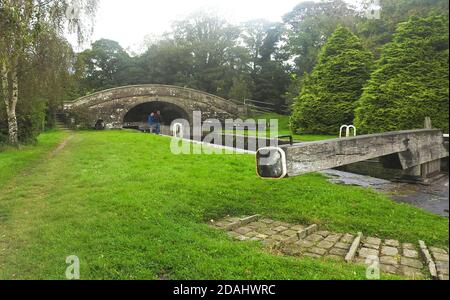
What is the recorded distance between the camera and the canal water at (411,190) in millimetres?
6535

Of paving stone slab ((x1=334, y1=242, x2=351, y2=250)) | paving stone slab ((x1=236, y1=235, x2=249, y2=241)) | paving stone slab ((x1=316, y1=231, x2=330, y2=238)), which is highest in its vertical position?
paving stone slab ((x1=236, y1=235, x2=249, y2=241))

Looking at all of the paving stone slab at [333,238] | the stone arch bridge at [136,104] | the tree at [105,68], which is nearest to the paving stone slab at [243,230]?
the paving stone slab at [333,238]

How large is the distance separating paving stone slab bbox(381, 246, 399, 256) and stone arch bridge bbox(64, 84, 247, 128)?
86.1ft

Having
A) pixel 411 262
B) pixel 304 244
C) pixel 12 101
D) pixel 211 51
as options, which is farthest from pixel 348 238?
pixel 211 51

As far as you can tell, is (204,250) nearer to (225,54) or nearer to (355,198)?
(355,198)

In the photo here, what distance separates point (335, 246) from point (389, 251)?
644 millimetres

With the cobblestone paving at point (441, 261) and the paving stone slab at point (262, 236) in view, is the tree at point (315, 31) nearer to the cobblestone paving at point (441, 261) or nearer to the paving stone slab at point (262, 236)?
A: the cobblestone paving at point (441, 261)

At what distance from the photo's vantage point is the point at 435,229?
4918mm

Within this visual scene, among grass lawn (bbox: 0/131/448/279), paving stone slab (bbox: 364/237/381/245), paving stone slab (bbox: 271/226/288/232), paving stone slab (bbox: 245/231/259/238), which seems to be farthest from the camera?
paving stone slab (bbox: 271/226/288/232)

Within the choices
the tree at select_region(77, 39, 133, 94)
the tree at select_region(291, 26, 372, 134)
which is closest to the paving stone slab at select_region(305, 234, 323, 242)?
the tree at select_region(291, 26, 372, 134)

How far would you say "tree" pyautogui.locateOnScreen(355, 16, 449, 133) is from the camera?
12.7m

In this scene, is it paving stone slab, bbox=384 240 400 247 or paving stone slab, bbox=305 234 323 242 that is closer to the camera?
paving stone slab, bbox=384 240 400 247

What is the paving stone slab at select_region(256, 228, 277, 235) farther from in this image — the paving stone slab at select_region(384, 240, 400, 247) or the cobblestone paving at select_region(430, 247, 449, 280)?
the cobblestone paving at select_region(430, 247, 449, 280)
